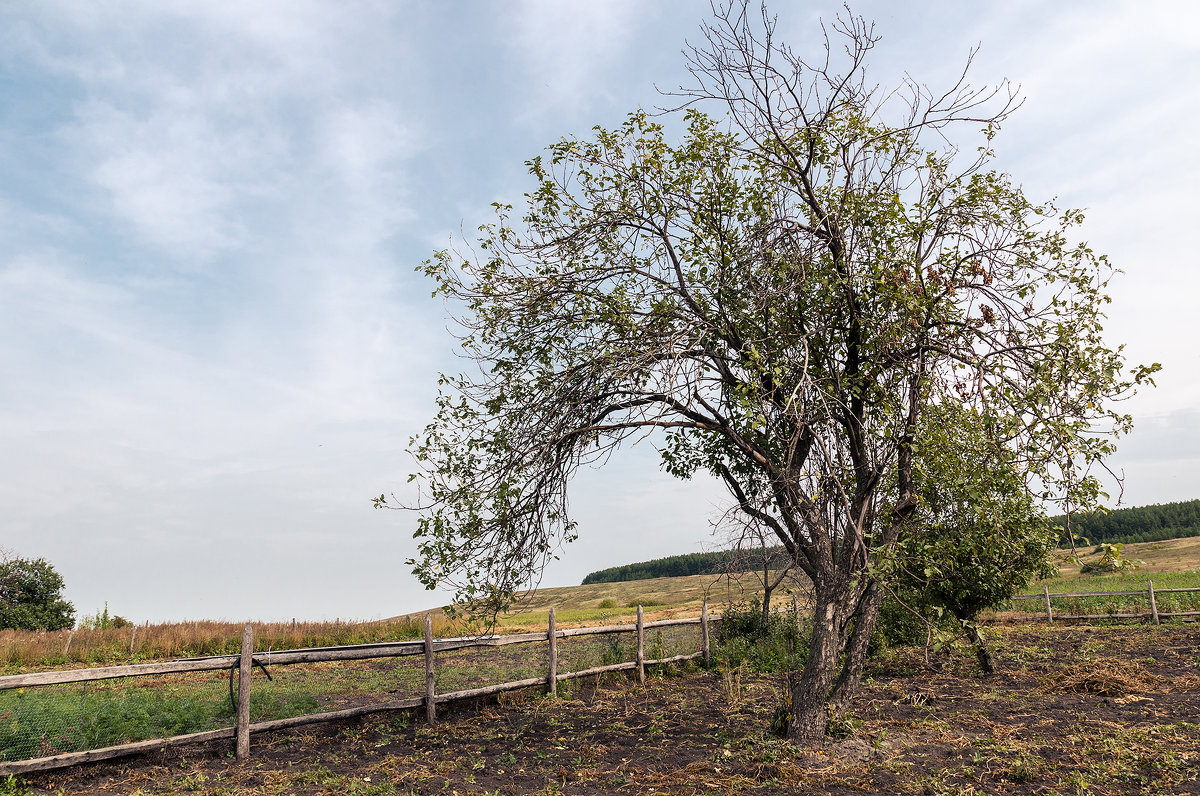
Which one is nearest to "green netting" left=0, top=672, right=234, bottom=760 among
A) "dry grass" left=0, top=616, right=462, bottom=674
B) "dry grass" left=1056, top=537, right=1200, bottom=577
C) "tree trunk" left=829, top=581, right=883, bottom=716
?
"tree trunk" left=829, top=581, right=883, bottom=716

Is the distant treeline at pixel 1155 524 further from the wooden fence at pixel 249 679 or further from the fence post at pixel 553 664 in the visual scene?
the wooden fence at pixel 249 679

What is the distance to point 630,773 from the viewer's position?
7664 mm

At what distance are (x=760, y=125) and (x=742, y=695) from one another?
9.57 m

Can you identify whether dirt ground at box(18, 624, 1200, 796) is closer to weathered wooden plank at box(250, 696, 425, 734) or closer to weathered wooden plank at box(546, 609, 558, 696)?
weathered wooden plank at box(250, 696, 425, 734)

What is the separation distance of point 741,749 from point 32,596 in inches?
1550

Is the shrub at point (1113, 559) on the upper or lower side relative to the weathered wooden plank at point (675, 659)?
upper

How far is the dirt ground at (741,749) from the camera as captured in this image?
7.02 m

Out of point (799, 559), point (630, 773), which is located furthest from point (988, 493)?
point (630, 773)

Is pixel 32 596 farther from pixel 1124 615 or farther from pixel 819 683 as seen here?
pixel 1124 615

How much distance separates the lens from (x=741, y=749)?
27.0 feet

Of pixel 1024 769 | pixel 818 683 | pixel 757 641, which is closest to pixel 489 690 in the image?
pixel 818 683

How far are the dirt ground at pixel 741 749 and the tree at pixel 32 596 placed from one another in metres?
32.5

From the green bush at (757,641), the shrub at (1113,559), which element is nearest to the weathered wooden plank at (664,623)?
the green bush at (757,641)

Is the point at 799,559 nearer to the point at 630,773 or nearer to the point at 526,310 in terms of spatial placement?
the point at 630,773
